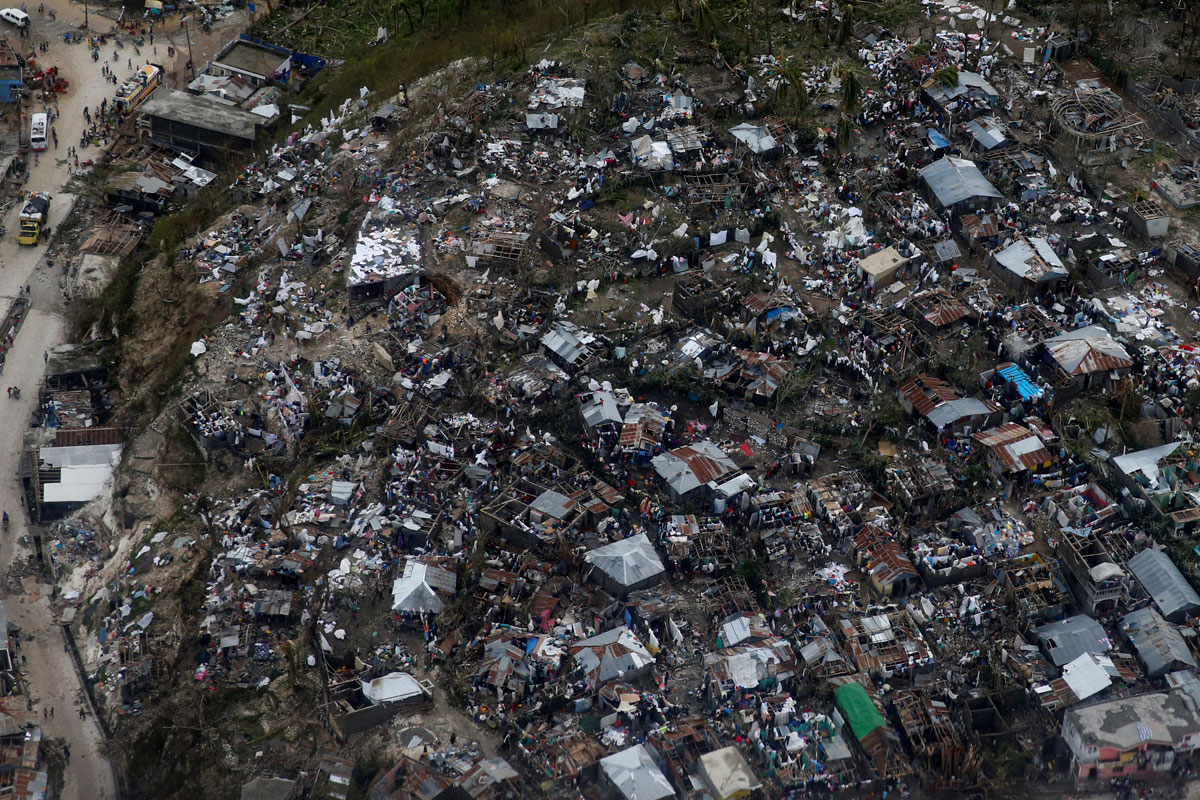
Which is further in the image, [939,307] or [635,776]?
[939,307]

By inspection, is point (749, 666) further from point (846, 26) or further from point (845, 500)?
point (846, 26)

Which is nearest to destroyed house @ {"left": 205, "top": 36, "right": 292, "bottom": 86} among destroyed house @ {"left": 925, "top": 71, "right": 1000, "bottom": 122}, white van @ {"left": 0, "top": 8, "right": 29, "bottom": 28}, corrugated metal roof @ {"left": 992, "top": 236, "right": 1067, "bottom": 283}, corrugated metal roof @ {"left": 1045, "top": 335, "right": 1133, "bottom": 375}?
white van @ {"left": 0, "top": 8, "right": 29, "bottom": 28}

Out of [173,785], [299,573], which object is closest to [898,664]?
[299,573]

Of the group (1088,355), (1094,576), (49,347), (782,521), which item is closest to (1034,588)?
(1094,576)

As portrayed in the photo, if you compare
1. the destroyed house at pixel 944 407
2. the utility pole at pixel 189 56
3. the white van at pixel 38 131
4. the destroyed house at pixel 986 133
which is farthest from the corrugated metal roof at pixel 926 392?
the white van at pixel 38 131

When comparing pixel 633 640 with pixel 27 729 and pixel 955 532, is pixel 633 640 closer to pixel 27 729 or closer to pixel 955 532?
pixel 955 532
